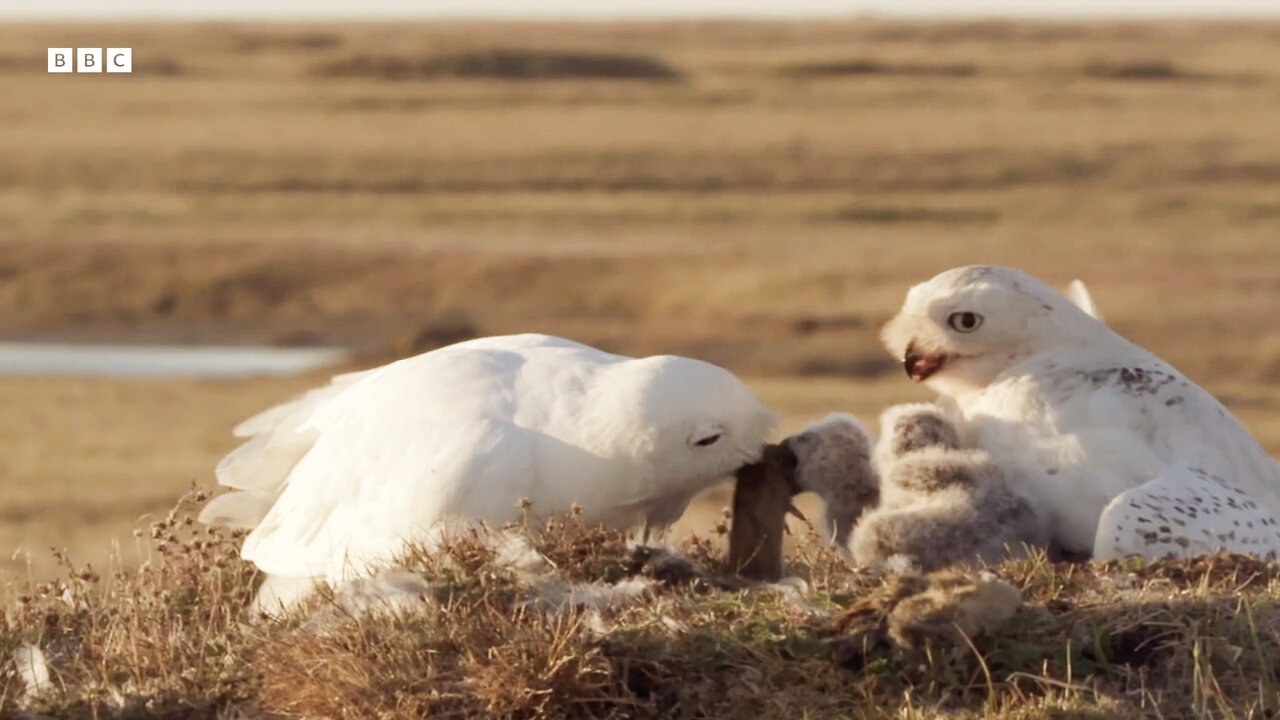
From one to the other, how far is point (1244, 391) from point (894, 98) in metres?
31.8

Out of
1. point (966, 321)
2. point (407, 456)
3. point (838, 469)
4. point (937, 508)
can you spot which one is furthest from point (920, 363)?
point (407, 456)

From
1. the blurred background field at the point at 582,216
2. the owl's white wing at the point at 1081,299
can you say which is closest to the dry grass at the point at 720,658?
the owl's white wing at the point at 1081,299

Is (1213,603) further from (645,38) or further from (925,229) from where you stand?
(645,38)

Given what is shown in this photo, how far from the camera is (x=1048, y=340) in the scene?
6996 millimetres

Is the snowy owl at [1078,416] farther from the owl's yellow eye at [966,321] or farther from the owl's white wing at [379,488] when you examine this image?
the owl's white wing at [379,488]

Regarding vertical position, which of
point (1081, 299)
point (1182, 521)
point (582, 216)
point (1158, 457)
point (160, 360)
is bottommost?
point (160, 360)

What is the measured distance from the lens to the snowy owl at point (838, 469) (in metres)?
6.82

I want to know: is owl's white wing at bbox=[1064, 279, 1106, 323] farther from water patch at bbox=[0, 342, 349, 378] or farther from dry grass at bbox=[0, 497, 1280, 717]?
water patch at bbox=[0, 342, 349, 378]

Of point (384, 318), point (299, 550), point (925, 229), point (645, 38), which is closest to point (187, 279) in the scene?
point (384, 318)

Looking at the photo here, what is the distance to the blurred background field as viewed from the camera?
84.5 ft

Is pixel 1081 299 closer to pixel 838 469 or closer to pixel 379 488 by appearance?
pixel 838 469

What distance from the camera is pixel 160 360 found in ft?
97.9

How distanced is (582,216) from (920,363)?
1273 inches

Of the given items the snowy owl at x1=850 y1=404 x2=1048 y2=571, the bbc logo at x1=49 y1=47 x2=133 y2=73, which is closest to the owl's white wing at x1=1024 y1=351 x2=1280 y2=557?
the snowy owl at x1=850 y1=404 x2=1048 y2=571
